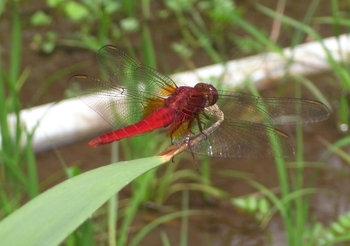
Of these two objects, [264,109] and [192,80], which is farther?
[192,80]

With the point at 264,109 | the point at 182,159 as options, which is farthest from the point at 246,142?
the point at 182,159

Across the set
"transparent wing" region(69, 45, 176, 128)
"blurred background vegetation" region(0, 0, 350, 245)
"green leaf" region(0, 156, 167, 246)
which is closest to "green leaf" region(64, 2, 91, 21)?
"blurred background vegetation" region(0, 0, 350, 245)

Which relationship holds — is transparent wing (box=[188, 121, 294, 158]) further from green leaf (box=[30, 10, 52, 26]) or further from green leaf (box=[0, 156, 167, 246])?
green leaf (box=[30, 10, 52, 26])

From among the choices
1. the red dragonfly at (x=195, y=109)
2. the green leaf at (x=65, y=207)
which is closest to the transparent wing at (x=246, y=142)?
the red dragonfly at (x=195, y=109)

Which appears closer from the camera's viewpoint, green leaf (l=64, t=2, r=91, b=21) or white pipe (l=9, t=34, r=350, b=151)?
white pipe (l=9, t=34, r=350, b=151)

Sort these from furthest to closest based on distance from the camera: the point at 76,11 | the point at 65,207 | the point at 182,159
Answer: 1. the point at 76,11
2. the point at 182,159
3. the point at 65,207

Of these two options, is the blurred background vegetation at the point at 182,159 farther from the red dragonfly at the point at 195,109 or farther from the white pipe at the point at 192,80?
the red dragonfly at the point at 195,109

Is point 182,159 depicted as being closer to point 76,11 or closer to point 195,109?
point 195,109
